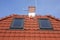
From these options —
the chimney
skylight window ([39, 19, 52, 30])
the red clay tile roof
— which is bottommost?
the red clay tile roof

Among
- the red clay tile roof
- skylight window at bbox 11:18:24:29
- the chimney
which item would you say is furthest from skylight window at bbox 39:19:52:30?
skylight window at bbox 11:18:24:29

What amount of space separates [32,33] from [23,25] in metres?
1.20

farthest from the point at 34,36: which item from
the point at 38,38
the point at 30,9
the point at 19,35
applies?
the point at 30,9

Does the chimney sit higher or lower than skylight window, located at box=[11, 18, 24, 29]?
higher

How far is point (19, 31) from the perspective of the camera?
829 cm

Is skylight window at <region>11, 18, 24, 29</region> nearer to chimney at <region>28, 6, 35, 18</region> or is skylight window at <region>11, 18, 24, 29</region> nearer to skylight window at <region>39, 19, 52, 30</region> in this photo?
chimney at <region>28, 6, 35, 18</region>

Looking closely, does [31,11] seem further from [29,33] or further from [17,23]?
[29,33]

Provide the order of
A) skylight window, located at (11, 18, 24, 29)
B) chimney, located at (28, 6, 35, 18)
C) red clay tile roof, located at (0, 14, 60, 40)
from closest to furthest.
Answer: red clay tile roof, located at (0, 14, 60, 40), skylight window, located at (11, 18, 24, 29), chimney, located at (28, 6, 35, 18)

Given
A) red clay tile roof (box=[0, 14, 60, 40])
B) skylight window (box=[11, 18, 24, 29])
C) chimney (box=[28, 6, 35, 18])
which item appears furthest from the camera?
chimney (box=[28, 6, 35, 18])

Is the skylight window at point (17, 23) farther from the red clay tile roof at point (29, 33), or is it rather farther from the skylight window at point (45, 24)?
the skylight window at point (45, 24)

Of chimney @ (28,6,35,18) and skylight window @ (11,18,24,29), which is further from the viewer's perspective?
chimney @ (28,6,35,18)

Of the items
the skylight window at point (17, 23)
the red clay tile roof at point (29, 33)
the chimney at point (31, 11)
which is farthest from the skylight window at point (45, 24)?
the skylight window at point (17, 23)

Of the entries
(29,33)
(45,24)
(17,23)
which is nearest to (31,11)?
(17,23)

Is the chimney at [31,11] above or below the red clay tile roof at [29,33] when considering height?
above
